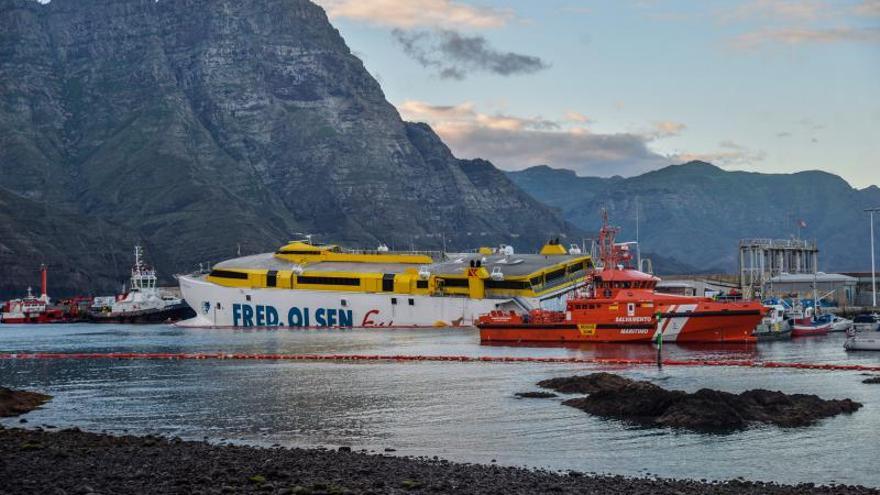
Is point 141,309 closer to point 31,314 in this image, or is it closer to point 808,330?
point 31,314

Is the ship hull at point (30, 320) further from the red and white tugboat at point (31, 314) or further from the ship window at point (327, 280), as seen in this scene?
the ship window at point (327, 280)

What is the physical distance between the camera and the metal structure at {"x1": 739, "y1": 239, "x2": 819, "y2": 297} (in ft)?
518

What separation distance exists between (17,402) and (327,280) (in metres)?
75.2

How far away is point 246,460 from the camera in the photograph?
38.4 metres

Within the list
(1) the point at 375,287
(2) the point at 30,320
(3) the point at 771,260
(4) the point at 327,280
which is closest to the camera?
(1) the point at 375,287

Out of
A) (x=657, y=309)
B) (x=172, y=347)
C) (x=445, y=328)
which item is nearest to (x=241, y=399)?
(x=657, y=309)

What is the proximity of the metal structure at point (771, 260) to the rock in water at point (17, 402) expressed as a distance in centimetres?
10406

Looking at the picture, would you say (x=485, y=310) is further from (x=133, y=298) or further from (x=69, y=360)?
(x=133, y=298)

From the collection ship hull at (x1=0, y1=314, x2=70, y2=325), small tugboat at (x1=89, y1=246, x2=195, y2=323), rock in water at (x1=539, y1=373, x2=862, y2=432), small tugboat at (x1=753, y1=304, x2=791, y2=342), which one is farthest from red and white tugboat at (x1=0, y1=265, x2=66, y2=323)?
rock in water at (x1=539, y1=373, x2=862, y2=432)

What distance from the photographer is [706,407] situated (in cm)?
4862

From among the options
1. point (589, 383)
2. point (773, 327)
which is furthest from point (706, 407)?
point (773, 327)

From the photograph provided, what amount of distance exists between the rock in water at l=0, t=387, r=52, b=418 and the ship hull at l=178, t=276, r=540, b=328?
221 ft

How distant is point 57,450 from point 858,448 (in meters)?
28.5

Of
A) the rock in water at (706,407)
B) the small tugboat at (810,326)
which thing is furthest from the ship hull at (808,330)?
the rock in water at (706,407)
